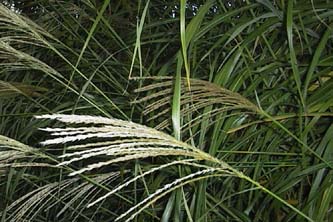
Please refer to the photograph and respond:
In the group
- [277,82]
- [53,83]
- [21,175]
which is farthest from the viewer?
[53,83]

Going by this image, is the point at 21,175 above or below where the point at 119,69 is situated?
below

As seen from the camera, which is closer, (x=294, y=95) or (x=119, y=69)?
(x=294, y=95)

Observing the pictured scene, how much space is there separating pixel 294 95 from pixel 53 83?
0.61 m

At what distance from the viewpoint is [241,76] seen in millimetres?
695

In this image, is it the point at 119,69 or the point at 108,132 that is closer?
the point at 108,132

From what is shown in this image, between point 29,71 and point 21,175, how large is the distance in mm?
389

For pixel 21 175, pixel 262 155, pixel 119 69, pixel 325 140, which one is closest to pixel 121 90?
pixel 119 69

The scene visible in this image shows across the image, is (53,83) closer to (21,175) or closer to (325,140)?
(21,175)

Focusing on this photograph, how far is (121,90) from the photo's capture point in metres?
0.99

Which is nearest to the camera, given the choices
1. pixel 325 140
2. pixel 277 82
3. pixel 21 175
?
pixel 325 140

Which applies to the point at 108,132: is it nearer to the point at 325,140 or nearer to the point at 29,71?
the point at 325,140

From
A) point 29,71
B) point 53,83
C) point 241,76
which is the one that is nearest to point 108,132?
point 241,76

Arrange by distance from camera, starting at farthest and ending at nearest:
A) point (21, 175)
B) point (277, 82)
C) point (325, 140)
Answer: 1. point (21, 175)
2. point (277, 82)
3. point (325, 140)

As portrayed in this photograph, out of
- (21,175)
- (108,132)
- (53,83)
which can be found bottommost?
(21,175)
